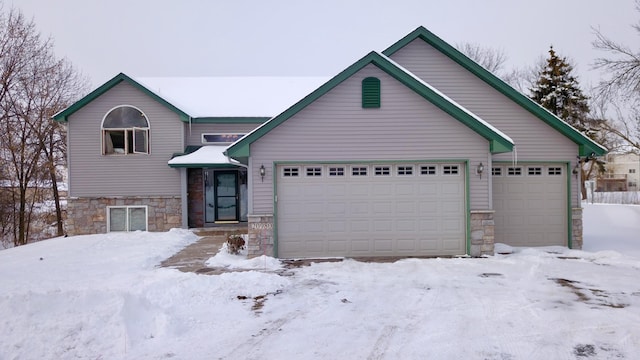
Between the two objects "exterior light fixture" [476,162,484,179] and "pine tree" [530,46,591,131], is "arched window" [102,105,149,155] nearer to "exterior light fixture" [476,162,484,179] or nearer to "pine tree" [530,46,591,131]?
"exterior light fixture" [476,162,484,179]

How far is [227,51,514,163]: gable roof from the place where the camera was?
975cm

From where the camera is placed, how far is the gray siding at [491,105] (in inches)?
456

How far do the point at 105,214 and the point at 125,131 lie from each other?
10.3 ft

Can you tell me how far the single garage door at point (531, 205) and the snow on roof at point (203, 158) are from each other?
855 cm

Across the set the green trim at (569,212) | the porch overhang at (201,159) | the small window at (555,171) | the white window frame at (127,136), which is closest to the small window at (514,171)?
the small window at (555,171)

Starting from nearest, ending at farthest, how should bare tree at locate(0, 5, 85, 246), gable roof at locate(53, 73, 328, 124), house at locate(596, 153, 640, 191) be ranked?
1. gable roof at locate(53, 73, 328, 124)
2. bare tree at locate(0, 5, 85, 246)
3. house at locate(596, 153, 640, 191)

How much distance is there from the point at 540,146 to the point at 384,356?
9.37 meters

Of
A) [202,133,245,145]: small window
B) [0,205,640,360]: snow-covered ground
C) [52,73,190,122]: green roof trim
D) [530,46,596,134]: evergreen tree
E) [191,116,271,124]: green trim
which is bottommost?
[0,205,640,360]: snow-covered ground

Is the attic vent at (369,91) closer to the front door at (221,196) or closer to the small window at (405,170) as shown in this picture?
the small window at (405,170)

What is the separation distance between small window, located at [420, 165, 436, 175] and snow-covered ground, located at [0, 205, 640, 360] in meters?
2.14

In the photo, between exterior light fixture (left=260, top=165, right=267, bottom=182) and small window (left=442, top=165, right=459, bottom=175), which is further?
small window (left=442, top=165, right=459, bottom=175)

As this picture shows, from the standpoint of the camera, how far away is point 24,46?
19.1 m

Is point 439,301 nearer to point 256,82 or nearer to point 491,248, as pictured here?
point 491,248

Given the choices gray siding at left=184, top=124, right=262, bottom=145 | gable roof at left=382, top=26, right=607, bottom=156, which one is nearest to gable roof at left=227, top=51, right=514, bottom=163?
gable roof at left=382, top=26, right=607, bottom=156
